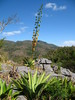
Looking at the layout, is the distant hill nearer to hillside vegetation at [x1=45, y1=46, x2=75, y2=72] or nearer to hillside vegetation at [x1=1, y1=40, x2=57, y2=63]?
hillside vegetation at [x1=1, y1=40, x2=57, y2=63]

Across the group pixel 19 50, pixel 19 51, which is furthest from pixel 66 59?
pixel 19 50

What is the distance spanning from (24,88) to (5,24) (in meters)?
16.9

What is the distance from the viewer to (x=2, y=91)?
352cm

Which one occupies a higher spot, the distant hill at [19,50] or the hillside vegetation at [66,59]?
the distant hill at [19,50]

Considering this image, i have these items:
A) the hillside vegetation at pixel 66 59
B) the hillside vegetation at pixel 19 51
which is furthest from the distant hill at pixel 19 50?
the hillside vegetation at pixel 66 59

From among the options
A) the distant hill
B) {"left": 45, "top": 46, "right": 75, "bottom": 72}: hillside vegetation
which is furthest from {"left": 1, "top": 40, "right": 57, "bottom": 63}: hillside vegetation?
{"left": 45, "top": 46, "right": 75, "bottom": 72}: hillside vegetation

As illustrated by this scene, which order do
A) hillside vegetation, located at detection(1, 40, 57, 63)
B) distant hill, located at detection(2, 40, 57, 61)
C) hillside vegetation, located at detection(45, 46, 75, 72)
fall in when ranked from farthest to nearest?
hillside vegetation, located at detection(45, 46, 75, 72)
distant hill, located at detection(2, 40, 57, 61)
hillside vegetation, located at detection(1, 40, 57, 63)

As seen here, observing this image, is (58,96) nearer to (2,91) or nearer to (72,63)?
(2,91)

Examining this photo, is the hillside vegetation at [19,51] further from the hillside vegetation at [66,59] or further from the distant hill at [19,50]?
the hillside vegetation at [66,59]

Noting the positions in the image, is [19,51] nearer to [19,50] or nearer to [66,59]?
[19,50]

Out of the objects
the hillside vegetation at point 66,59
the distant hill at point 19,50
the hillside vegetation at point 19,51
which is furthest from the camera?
the hillside vegetation at point 66,59

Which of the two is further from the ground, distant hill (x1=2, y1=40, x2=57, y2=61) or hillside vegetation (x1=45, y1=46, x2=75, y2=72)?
distant hill (x1=2, y1=40, x2=57, y2=61)

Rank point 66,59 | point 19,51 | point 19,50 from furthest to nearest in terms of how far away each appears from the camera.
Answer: point 19,50 → point 19,51 → point 66,59

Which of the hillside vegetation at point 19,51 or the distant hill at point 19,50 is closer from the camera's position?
the hillside vegetation at point 19,51
